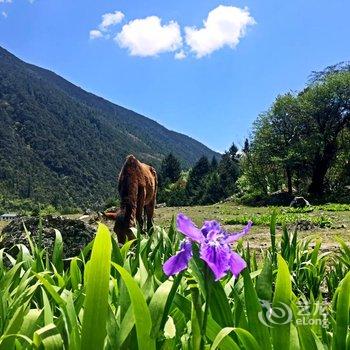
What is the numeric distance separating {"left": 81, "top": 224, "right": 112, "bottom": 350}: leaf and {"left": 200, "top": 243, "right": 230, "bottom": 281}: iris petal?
280 mm

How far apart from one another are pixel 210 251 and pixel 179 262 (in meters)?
0.11

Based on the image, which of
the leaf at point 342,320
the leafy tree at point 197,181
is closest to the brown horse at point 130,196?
the leaf at point 342,320

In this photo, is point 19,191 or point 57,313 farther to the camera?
point 19,191

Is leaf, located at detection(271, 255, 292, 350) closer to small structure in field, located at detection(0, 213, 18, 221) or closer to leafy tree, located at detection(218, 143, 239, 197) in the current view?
small structure in field, located at detection(0, 213, 18, 221)

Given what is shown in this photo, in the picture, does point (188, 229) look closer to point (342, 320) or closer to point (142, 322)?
point (142, 322)

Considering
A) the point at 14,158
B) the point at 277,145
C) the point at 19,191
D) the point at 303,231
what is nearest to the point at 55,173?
the point at 14,158

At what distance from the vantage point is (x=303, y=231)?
12852mm

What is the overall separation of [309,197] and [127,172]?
27.1 m

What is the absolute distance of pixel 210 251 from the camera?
1390mm

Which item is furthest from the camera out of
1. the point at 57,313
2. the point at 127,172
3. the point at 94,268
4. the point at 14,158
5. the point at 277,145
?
the point at 14,158

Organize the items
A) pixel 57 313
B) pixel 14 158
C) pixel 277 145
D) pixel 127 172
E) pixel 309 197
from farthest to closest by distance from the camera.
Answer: pixel 14 158, pixel 277 145, pixel 309 197, pixel 127 172, pixel 57 313

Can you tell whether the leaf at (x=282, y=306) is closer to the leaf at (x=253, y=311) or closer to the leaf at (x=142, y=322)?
the leaf at (x=253, y=311)

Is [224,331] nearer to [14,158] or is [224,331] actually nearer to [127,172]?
[127,172]

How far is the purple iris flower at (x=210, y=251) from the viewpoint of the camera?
1.38 m
